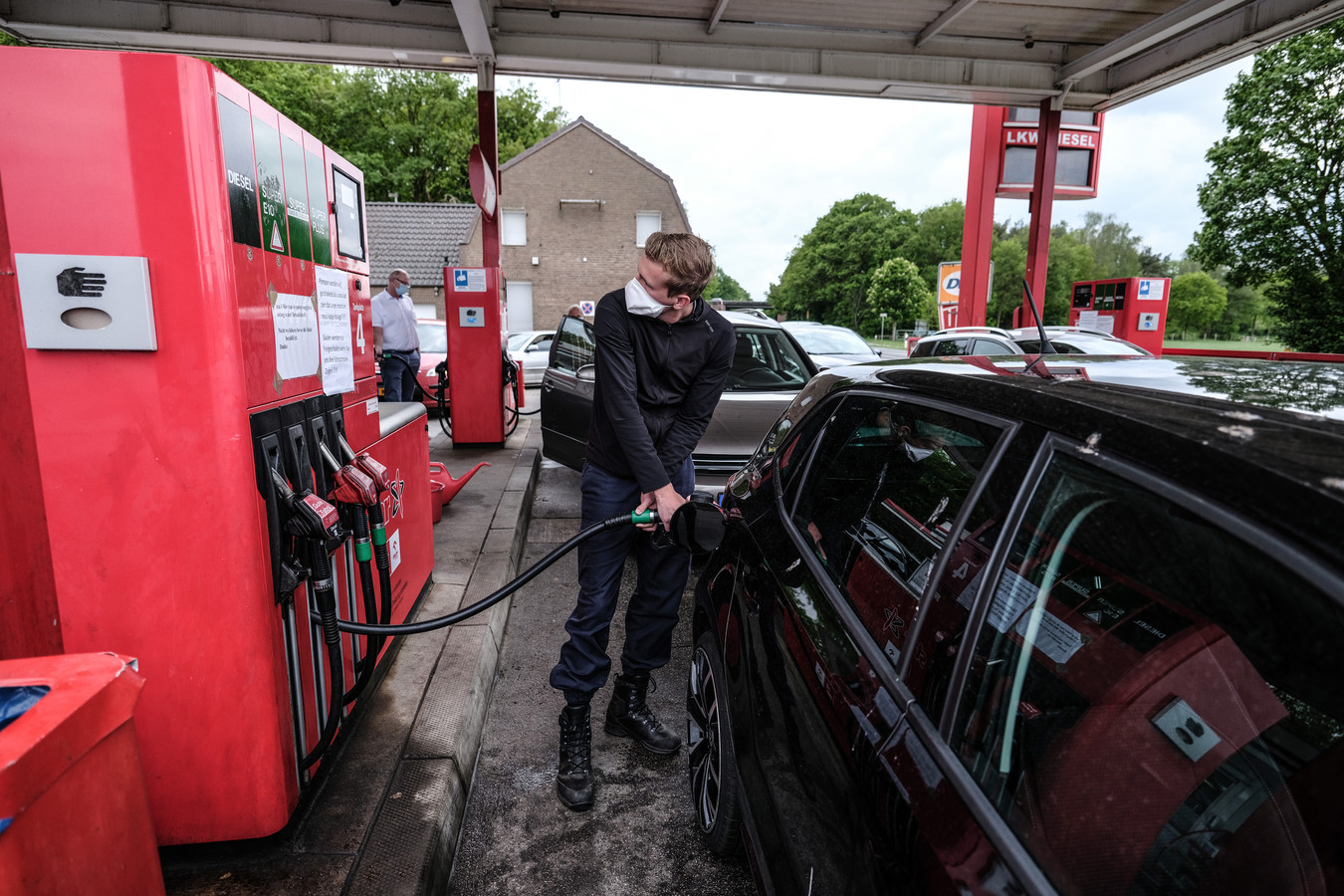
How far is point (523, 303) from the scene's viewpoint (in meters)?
35.0

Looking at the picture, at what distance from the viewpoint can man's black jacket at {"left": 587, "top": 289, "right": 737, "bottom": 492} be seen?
99.9 inches

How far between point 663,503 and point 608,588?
443mm

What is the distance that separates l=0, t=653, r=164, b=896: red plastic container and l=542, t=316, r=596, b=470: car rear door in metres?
4.63

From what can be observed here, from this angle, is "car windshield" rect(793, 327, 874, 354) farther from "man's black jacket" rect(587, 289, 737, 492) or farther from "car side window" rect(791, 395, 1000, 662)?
"car side window" rect(791, 395, 1000, 662)

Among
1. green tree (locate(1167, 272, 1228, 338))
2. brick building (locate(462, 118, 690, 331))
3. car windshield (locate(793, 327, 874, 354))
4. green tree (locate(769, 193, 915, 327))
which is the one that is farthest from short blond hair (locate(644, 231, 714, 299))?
green tree (locate(1167, 272, 1228, 338))

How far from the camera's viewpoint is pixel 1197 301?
3150 inches

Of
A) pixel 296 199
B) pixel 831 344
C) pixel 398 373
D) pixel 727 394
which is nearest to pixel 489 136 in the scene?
pixel 398 373

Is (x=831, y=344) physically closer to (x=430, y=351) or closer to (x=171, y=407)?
(x=430, y=351)

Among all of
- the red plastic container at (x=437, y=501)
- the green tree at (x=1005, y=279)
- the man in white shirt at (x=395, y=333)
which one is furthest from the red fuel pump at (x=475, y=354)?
the green tree at (x=1005, y=279)

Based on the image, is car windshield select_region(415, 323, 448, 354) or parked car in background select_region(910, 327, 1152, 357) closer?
parked car in background select_region(910, 327, 1152, 357)

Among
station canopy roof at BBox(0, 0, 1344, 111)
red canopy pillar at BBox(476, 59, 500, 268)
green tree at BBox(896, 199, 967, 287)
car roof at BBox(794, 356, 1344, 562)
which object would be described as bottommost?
car roof at BBox(794, 356, 1344, 562)

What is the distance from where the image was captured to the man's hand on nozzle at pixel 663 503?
247 centimetres

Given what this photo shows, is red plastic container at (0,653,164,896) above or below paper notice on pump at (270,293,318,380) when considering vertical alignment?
below

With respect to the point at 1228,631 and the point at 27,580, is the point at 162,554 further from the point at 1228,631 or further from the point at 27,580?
the point at 1228,631
